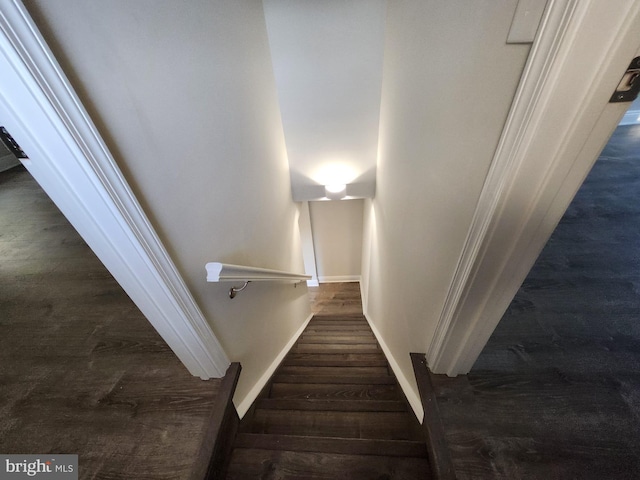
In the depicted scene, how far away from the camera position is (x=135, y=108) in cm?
68

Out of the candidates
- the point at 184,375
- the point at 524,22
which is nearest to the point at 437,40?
the point at 524,22

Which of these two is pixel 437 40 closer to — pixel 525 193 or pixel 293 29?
pixel 525 193

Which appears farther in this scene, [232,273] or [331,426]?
[331,426]

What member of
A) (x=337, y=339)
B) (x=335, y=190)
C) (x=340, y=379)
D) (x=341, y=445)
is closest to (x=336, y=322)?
(x=337, y=339)

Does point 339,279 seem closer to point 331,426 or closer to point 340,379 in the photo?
point 340,379

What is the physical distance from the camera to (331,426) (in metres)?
1.39

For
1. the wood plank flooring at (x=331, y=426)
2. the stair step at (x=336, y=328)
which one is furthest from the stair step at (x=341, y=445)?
the stair step at (x=336, y=328)

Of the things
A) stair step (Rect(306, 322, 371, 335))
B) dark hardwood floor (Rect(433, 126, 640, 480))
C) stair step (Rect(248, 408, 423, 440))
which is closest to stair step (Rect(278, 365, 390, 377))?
stair step (Rect(248, 408, 423, 440))

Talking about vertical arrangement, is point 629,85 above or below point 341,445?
above

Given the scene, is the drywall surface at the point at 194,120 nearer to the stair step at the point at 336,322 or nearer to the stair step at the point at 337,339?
the stair step at the point at 337,339

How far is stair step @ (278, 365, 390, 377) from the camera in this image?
1.98m

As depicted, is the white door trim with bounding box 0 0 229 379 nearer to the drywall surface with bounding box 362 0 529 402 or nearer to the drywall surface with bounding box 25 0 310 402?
the drywall surface with bounding box 25 0 310 402

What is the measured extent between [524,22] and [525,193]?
0.36 m

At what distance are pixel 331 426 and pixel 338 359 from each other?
89cm
